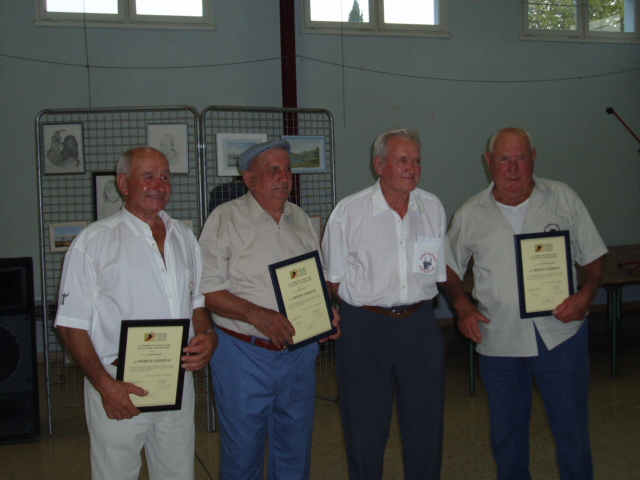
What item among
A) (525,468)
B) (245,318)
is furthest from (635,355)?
(245,318)

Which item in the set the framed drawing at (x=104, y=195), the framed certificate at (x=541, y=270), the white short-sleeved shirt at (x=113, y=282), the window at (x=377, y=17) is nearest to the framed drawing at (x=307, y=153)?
the framed drawing at (x=104, y=195)

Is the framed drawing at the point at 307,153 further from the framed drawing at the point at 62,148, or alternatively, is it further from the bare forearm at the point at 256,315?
the bare forearm at the point at 256,315

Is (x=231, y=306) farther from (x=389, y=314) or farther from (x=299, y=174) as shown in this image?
(x=299, y=174)

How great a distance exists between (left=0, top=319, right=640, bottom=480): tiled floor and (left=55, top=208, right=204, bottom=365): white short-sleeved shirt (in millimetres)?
1663

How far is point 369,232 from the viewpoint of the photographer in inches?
100.0

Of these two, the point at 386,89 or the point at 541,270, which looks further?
the point at 386,89

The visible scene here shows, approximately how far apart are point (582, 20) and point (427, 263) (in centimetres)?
613

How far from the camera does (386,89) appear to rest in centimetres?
677

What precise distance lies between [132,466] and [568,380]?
1.78 meters

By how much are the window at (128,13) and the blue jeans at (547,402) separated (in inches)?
195

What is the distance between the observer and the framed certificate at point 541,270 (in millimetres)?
2533

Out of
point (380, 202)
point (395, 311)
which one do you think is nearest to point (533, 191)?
point (380, 202)

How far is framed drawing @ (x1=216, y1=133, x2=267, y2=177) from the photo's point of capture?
419 cm

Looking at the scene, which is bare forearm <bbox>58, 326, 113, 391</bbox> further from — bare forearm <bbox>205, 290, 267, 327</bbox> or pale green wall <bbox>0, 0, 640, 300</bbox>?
pale green wall <bbox>0, 0, 640, 300</bbox>
